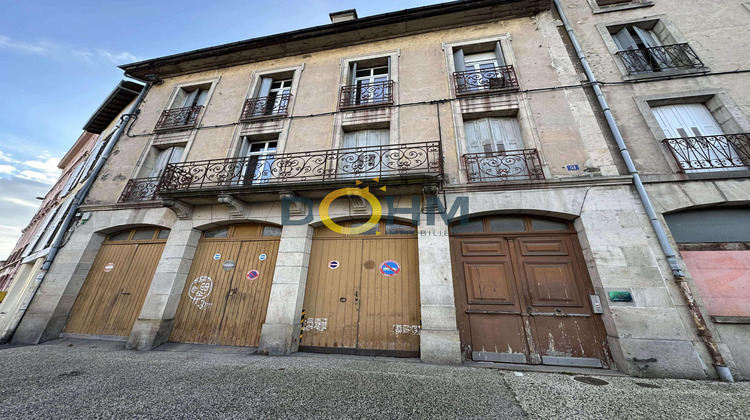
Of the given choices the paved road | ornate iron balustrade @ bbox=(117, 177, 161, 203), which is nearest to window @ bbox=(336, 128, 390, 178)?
the paved road

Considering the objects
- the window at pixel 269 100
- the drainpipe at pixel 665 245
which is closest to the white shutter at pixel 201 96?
the window at pixel 269 100

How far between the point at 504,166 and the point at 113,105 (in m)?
14.9

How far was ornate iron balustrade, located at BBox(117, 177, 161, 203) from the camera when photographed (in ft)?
22.7

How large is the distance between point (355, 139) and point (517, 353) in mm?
6057

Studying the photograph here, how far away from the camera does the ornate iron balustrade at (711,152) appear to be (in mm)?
4910

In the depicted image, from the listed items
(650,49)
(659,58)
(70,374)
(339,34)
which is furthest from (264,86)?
(659,58)

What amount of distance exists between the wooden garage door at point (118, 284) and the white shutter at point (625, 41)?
1346 centimetres

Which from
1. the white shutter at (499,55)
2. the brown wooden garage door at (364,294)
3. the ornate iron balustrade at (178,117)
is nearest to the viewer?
the brown wooden garage door at (364,294)

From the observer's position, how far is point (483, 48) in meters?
7.56

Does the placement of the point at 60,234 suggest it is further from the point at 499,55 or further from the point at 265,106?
the point at 499,55

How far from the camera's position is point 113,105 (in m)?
10.2

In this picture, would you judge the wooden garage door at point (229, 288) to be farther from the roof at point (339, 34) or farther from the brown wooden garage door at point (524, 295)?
the roof at point (339, 34)

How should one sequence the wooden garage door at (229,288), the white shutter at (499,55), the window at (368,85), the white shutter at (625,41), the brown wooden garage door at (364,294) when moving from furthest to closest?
the window at (368,85), the white shutter at (499,55), the white shutter at (625,41), the wooden garage door at (229,288), the brown wooden garage door at (364,294)

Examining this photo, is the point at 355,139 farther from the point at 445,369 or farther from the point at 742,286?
the point at 742,286
